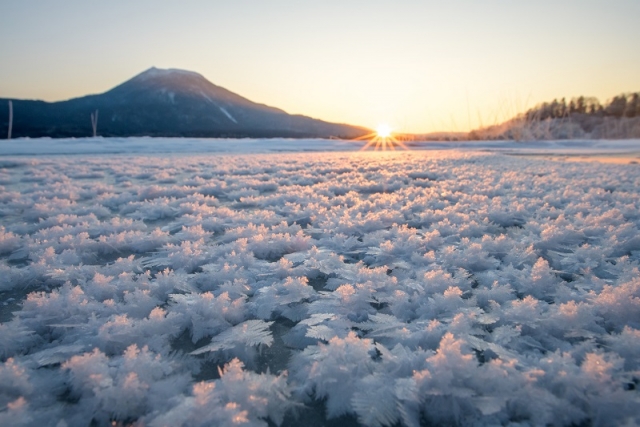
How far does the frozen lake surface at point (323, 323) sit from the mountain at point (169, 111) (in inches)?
3184

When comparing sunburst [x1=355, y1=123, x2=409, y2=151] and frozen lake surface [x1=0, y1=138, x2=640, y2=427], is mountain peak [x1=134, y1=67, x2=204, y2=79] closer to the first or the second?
sunburst [x1=355, y1=123, x2=409, y2=151]

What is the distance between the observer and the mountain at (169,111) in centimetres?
8575

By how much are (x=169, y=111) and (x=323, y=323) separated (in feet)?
388

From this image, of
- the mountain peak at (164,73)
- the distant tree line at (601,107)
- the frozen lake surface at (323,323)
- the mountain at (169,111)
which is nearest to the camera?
the frozen lake surface at (323,323)

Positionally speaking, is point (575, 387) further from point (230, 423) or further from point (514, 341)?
point (230, 423)

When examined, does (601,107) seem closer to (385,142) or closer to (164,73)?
(385,142)

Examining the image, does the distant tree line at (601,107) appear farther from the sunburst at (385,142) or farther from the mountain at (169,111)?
the mountain at (169,111)

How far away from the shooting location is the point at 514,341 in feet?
3.95

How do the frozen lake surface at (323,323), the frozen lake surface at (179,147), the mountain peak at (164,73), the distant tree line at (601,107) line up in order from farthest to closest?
1. the mountain peak at (164,73)
2. the distant tree line at (601,107)
3. the frozen lake surface at (179,147)
4. the frozen lake surface at (323,323)

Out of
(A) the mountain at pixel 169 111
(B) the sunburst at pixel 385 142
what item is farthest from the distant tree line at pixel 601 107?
(A) the mountain at pixel 169 111

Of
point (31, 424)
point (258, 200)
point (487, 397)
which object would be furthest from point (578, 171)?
point (31, 424)

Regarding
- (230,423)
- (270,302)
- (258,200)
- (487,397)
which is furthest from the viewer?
(258,200)

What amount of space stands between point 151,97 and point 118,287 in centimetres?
12506

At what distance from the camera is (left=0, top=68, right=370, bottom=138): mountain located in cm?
8575
